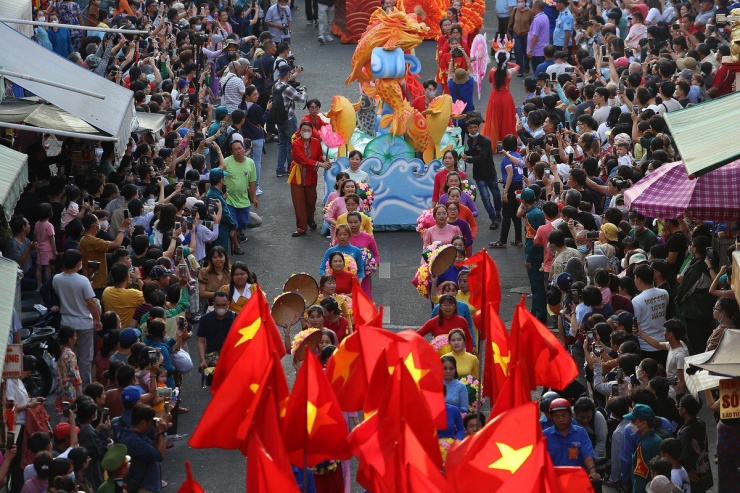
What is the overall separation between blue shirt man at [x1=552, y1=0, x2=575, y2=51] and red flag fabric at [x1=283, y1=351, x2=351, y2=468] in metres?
17.2

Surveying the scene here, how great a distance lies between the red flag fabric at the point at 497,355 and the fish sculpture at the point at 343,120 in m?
8.19

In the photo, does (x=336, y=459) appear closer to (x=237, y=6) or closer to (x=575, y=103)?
(x=575, y=103)

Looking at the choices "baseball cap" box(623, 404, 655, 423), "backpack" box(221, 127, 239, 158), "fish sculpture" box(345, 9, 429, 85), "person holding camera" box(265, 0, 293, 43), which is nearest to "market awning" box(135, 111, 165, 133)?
"backpack" box(221, 127, 239, 158)

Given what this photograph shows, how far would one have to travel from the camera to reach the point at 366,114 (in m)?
21.0

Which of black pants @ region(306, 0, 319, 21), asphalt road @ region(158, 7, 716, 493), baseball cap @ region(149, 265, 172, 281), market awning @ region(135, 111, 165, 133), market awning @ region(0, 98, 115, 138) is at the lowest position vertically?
black pants @ region(306, 0, 319, 21)

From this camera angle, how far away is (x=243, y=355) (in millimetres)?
11258

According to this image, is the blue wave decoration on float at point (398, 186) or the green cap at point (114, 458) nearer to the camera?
the green cap at point (114, 458)

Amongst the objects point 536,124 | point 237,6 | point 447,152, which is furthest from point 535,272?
point 237,6

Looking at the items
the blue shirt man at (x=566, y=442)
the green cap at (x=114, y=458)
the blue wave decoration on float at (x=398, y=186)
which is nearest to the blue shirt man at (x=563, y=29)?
the blue wave decoration on float at (x=398, y=186)

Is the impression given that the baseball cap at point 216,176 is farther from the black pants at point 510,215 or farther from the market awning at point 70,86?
the black pants at point 510,215

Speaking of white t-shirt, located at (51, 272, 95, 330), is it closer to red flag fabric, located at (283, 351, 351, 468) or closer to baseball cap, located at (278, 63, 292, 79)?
red flag fabric, located at (283, 351, 351, 468)

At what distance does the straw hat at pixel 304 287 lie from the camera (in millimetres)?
13773

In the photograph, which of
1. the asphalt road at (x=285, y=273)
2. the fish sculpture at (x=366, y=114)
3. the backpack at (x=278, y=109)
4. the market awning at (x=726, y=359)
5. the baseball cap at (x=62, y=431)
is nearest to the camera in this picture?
the market awning at (x=726, y=359)

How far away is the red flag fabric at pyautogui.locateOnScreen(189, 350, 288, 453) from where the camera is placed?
35.3ft
